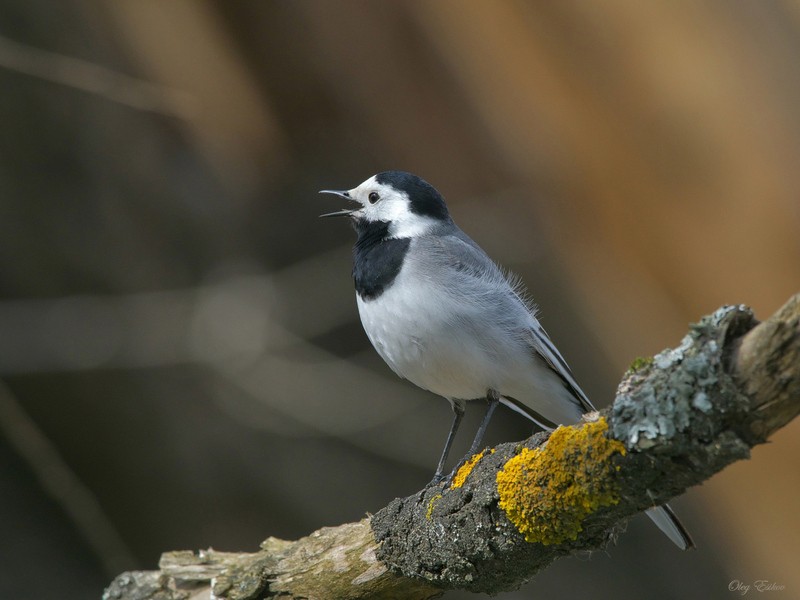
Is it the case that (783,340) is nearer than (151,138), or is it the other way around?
(783,340)

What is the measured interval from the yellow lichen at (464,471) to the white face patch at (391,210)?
1.23m

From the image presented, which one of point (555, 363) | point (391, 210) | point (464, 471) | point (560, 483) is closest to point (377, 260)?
point (391, 210)

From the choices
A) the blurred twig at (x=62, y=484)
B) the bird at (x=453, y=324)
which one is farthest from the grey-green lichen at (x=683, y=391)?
the blurred twig at (x=62, y=484)

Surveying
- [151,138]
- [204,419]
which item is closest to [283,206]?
[151,138]

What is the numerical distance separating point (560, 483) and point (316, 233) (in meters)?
4.09

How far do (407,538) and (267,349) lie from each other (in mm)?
3179

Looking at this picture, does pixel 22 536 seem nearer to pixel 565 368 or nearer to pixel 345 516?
pixel 345 516

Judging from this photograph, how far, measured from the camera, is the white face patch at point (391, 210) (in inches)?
151

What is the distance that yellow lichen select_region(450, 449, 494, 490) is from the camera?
107 inches

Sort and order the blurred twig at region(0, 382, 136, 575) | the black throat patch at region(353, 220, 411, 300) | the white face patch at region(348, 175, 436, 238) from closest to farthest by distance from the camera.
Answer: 1. the black throat patch at region(353, 220, 411, 300)
2. the white face patch at region(348, 175, 436, 238)
3. the blurred twig at region(0, 382, 136, 575)

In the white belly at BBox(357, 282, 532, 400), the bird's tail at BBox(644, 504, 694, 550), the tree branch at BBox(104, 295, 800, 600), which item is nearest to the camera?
the tree branch at BBox(104, 295, 800, 600)

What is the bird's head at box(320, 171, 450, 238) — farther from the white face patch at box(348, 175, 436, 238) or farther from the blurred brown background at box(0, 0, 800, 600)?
the blurred brown background at box(0, 0, 800, 600)

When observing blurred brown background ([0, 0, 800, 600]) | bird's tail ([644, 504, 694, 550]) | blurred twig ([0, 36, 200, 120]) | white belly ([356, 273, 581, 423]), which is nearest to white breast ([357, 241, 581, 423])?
white belly ([356, 273, 581, 423])

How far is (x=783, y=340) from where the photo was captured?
1.66 metres
